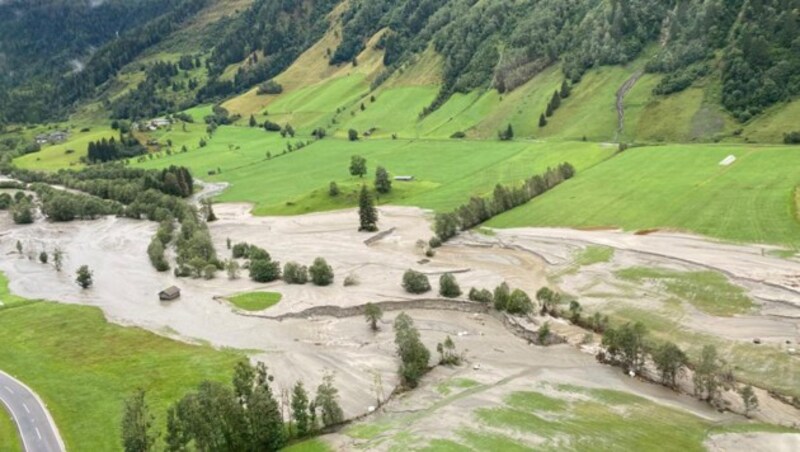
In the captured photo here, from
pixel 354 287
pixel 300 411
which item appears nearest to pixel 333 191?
pixel 354 287

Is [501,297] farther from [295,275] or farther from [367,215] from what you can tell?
[367,215]

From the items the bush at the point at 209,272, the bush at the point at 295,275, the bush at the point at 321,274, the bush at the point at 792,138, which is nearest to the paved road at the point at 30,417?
the bush at the point at 209,272

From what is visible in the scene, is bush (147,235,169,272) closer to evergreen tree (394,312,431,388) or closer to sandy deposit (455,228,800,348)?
sandy deposit (455,228,800,348)

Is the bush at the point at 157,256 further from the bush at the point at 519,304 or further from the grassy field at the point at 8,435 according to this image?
the bush at the point at 519,304

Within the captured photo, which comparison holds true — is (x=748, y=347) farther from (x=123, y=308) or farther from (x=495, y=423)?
(x=123, y=308)

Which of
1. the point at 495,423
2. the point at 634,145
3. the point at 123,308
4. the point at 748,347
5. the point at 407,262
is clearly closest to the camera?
→ the point at 495,423

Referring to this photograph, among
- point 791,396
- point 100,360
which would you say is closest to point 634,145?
point 791,396
